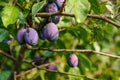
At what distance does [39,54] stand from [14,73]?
14.8 inches

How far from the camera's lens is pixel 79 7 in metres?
1.06

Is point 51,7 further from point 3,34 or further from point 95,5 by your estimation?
point 3,34

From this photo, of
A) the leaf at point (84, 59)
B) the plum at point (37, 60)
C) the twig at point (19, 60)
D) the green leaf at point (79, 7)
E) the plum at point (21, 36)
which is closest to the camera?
the green leaf at point (79, 7)

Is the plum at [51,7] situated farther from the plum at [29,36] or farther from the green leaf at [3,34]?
the green leaf at [3,34]

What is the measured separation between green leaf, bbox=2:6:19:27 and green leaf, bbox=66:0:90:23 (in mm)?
161

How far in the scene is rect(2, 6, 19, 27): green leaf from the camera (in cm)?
112

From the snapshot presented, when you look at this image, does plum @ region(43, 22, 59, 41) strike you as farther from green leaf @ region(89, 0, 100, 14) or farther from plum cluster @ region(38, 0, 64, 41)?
green leaf @ region(89, 0, 100, 14)

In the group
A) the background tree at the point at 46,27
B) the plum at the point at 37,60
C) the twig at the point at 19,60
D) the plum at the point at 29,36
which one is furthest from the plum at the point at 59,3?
the plum at the point at 37,60

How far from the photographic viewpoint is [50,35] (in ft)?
3.77

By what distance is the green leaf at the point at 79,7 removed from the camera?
105 centimetres

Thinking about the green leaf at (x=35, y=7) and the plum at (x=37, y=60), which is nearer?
the green leaf at (x=35, y=7)

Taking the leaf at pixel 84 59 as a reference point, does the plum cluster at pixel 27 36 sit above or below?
above

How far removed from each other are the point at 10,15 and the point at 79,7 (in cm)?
21

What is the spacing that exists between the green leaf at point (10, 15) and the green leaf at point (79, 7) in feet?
0.53
